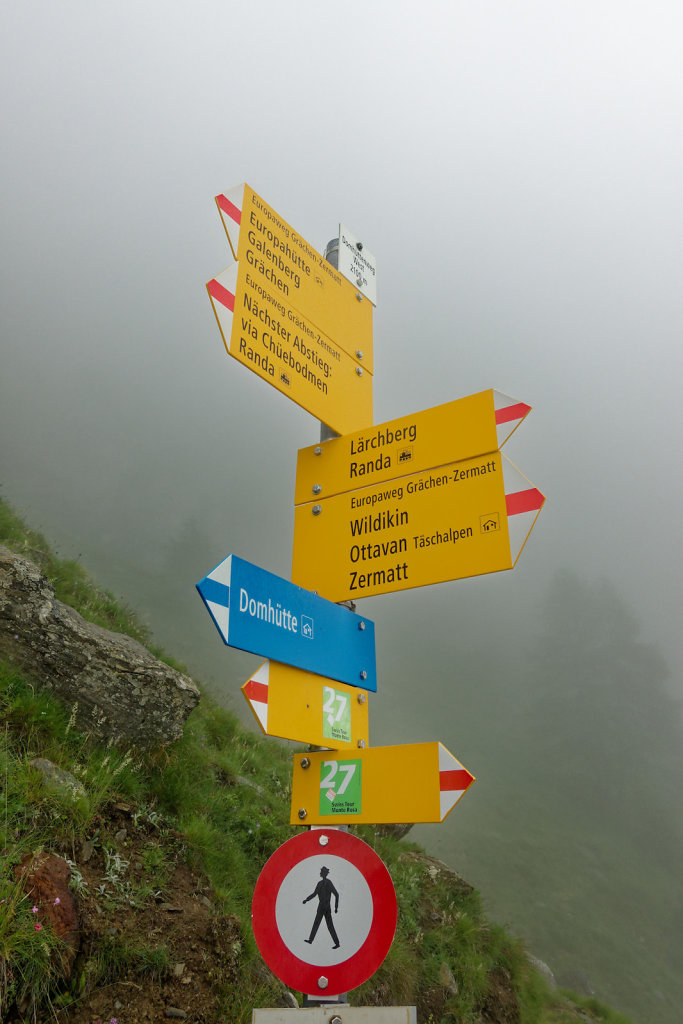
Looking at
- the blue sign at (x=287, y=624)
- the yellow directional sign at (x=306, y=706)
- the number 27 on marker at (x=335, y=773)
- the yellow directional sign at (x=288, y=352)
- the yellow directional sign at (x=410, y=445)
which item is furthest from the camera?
the yellow directional sign at (x=410, y=445)

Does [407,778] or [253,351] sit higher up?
[253,351]

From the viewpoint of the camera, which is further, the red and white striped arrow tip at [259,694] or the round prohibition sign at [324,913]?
the red and white striped arrow tip at [259,694]

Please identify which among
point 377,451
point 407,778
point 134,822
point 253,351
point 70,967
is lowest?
point 70,967

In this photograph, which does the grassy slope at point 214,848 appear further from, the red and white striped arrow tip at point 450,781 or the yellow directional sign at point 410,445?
the yellow directional sign at point 410,445

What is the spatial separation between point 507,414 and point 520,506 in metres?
0.68

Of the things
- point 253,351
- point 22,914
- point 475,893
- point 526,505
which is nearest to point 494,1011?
point 475,893

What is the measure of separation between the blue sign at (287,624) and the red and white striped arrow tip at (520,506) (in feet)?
3.83

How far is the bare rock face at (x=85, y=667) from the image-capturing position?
4.81 meters

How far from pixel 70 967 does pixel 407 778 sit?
6.64 feet

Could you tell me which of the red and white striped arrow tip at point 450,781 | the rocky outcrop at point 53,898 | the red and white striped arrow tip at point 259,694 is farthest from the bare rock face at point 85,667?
the red and white striped arrow tip at point 450,781

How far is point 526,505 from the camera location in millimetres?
3479

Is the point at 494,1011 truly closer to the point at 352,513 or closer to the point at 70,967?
the point at 70,967

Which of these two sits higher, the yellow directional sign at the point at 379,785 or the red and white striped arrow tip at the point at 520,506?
the red and white striped arrow tip at the point at 520,506

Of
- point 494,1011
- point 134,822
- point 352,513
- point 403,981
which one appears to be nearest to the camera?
point 352,513
